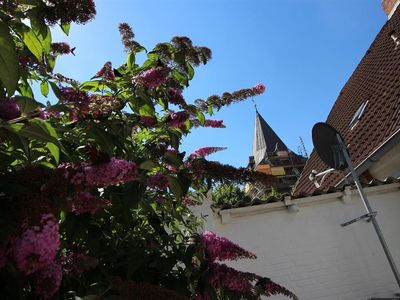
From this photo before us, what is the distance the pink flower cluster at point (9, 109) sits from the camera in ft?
4.48

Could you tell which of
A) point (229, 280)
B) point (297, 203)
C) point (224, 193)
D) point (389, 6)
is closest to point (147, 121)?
point (229, 280)

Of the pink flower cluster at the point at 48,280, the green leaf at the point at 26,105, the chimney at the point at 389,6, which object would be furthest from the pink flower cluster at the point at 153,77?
the chimney at the point at 389,6

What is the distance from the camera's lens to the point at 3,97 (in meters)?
1.33

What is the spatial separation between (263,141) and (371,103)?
45978 millimetres

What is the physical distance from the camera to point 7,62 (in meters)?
1.06

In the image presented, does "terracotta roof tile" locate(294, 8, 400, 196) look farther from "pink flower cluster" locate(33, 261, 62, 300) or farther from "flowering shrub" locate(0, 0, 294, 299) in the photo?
"pink flower cluster" locate(33, 261, 62, 300)

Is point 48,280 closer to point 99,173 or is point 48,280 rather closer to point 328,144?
point 99,173

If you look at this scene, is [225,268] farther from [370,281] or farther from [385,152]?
[385,152]

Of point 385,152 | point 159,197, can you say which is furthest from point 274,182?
point 385,152

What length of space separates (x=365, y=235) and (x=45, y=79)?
456cm

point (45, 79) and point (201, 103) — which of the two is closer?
point (45, 79)

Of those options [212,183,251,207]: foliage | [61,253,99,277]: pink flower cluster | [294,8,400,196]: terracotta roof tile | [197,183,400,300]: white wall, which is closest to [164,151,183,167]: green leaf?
[212,183,251,207]: foliage

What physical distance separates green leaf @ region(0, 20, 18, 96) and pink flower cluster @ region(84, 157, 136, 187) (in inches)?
12.1

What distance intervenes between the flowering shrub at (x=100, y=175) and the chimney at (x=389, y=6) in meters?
10.4
